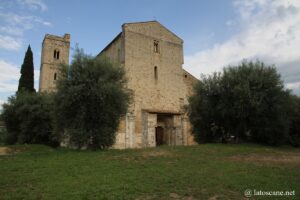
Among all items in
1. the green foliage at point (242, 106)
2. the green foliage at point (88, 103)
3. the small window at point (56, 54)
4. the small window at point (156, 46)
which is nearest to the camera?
the green foliage at point (88, 103)

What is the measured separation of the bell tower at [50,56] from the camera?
139ft

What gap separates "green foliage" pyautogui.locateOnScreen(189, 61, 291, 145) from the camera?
66.1ft

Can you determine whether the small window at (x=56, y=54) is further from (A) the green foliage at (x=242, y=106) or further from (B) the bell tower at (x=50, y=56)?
(A) the green foliage at (x=242, y=106)

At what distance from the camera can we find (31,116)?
82.4 feet

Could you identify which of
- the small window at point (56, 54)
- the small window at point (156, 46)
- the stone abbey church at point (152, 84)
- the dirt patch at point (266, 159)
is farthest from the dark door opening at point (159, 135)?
the small window at point (56, 54)

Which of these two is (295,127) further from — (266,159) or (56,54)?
(56,54)

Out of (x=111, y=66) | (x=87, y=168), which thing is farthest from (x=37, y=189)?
Answer: (x=111, y=66)

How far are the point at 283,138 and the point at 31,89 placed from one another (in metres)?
30.2

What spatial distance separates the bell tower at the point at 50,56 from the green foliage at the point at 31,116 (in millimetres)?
14961

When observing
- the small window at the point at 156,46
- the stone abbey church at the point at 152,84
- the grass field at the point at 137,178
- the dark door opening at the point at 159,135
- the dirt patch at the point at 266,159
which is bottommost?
the grass field at the point at 137,178

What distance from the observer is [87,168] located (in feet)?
34.1

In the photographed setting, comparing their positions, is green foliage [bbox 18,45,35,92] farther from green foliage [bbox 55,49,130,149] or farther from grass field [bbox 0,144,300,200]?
grass field [bbox 0,144,300,200]

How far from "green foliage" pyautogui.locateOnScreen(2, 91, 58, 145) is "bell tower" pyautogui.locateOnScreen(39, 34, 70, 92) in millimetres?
14961

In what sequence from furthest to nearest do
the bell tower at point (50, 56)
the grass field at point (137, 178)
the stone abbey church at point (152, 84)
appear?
the bell tower at point (50, 56) < the stone abbey church at point (152, 84) < the grass field at point (137, 178)
